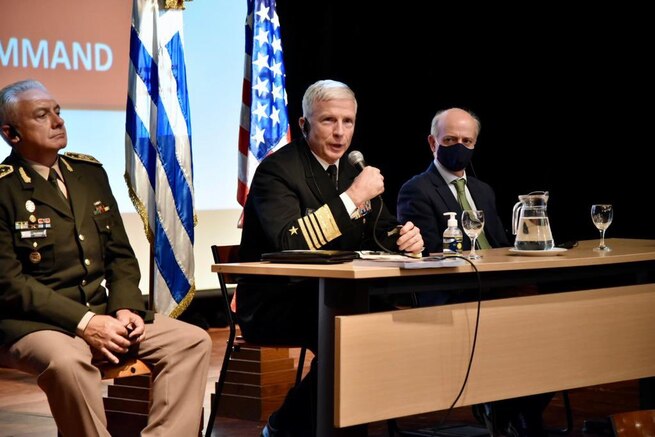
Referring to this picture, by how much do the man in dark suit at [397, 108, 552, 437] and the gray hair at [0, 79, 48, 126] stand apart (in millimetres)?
1601

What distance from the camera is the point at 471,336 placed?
3199 millimetres

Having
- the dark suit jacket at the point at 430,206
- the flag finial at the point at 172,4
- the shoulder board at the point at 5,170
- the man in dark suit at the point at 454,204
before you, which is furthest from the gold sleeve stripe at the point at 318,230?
the flag finial at the point at 172,4

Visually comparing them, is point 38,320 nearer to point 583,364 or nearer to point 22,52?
point 583,364

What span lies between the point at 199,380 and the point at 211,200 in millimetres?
3919

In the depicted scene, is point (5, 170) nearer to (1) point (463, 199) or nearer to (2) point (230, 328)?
(2) point (230, 328)

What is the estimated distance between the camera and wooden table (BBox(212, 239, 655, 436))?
2.86 m

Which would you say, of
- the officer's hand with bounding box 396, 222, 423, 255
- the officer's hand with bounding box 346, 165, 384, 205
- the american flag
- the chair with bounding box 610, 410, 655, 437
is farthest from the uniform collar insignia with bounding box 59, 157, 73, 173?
the chair with bounding box 610, 410, 655, 437

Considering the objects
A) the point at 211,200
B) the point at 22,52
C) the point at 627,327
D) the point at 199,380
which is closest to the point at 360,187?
the point at 199,380

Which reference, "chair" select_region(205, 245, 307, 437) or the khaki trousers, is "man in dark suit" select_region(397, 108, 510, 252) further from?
the khaki trousers

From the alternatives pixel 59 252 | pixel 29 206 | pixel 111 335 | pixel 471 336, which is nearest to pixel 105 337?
pixel 111 335

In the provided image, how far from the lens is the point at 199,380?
3.42 m

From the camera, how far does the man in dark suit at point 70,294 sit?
3111 millimetres

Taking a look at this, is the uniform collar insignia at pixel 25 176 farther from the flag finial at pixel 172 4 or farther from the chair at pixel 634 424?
the chair at pixel 634 424

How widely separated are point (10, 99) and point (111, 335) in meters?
0.89
